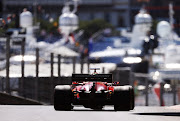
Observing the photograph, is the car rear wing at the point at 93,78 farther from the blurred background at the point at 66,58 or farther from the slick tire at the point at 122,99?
the slick tire at the point at 122,99

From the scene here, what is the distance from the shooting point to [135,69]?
340 ft

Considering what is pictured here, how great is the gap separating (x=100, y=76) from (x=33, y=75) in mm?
6823

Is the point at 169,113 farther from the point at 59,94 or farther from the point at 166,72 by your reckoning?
the point at 166,72

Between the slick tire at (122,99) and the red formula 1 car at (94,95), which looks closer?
the red formula 1 car at (94,95)

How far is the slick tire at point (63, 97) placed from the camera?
49.4 feet

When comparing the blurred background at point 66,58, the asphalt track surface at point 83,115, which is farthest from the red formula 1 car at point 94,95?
the blurred background at point 66,58

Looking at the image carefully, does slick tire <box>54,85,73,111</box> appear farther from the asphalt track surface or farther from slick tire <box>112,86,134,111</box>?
slick tire <box>112,86,134,111</box>

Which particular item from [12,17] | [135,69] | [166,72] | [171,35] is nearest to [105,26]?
[171,35]

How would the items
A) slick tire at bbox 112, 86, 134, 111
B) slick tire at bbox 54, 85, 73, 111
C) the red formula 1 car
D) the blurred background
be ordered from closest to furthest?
the red formula 1 car, slick tire at bbox 112, 86, 134, 111, slick tire at bbox 54, 85, 73, 111, the blurred background

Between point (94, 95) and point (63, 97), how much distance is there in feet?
2.52

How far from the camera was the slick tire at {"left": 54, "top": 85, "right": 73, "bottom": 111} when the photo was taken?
15.0 m

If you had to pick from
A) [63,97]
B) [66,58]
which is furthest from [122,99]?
[66,58]

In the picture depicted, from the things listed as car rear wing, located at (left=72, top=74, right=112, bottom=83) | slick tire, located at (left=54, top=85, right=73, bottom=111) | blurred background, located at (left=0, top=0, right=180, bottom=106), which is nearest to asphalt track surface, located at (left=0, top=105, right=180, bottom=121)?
slick tire, located at (left=54, top=85, right=73, bottom=111)

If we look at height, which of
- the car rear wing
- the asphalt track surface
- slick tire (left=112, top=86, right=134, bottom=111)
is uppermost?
the car rear wing
